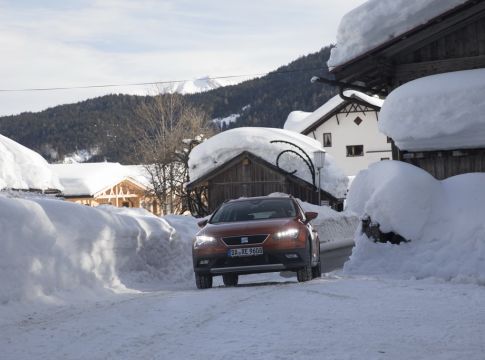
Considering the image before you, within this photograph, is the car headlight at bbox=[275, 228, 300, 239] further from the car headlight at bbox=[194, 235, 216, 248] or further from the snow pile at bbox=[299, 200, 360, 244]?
the snow pile at bbox=[299, 200, 360, 244]

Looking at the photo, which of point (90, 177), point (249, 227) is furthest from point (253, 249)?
point (90, 177)

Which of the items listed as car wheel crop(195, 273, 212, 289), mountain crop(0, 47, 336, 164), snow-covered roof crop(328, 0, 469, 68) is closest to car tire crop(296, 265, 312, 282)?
car wheel crop(195, 273, 212, 289)

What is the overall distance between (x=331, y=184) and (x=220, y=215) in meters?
27.8

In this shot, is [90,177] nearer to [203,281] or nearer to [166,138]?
[166,138]

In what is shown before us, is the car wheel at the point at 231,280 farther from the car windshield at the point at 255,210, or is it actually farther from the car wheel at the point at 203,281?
the car wheel at the point at 203,281

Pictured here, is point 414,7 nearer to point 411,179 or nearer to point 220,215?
point 411,179

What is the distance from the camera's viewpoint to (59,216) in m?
13.5

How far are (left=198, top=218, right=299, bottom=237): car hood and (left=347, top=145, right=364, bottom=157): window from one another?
49772mm

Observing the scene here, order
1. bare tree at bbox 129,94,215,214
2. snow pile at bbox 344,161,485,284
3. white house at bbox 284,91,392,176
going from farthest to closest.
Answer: white house at bbox 284,91,392,176, bare tree at bbox 129,94,215,214, snow pile at bbox 344,161,485,284

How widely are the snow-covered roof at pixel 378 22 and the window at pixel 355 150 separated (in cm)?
4452

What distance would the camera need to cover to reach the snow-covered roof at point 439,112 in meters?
15.1

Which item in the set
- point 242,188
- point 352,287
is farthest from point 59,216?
point 242,188

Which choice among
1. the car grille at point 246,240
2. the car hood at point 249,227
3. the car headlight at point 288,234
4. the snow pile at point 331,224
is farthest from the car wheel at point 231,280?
the snow pile at point 331,224

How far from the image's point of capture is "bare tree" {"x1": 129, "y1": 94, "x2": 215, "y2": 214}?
61.2m
